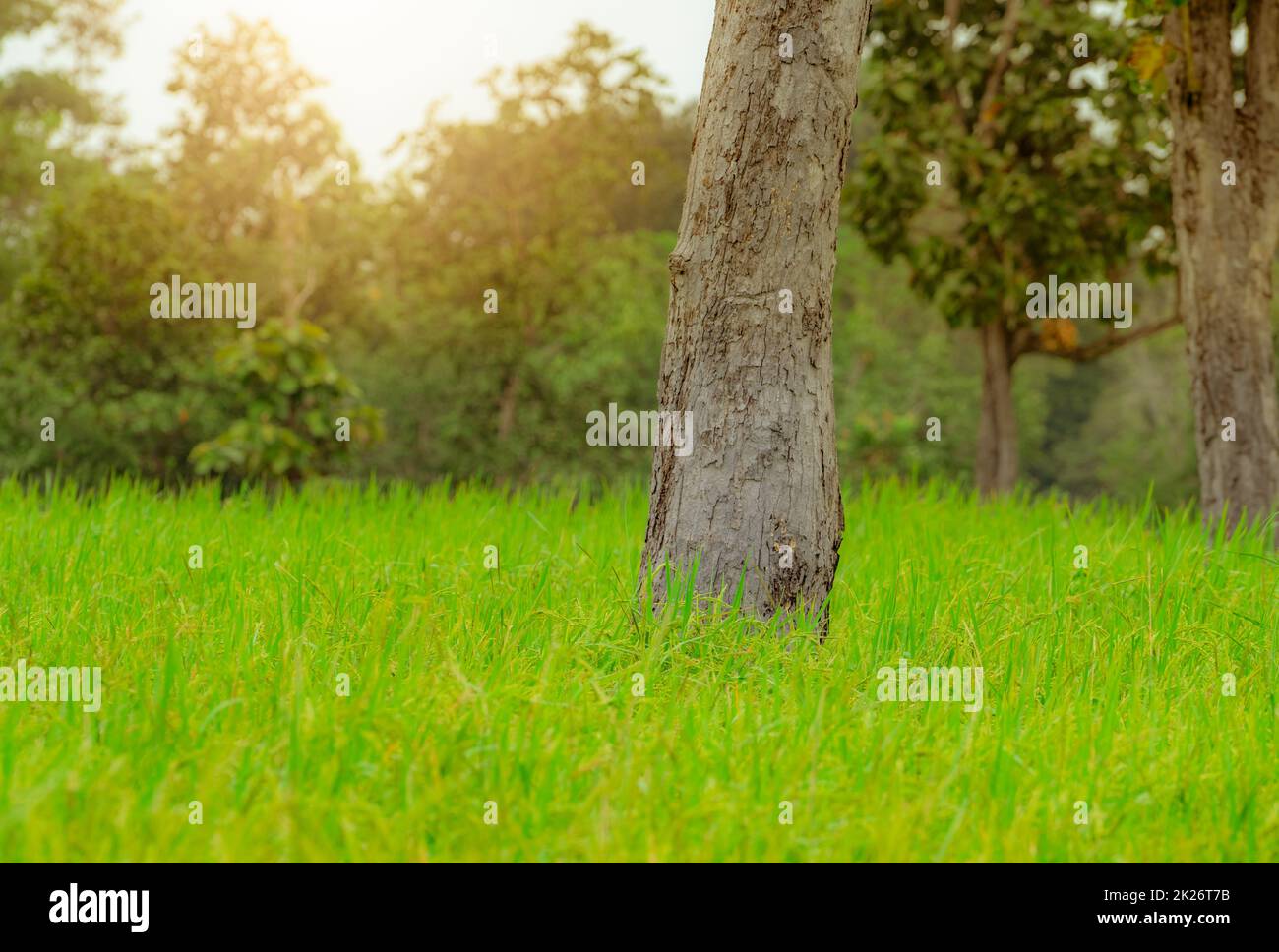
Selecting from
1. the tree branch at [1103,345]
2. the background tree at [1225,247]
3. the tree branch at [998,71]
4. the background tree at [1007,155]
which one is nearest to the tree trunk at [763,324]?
the background tree at [1225,247]

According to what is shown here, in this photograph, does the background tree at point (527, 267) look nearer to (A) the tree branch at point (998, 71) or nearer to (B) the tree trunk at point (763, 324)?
(A) the tree branch at point (998, 71)

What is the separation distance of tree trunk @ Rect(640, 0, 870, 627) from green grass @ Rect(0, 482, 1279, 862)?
1.07 feet

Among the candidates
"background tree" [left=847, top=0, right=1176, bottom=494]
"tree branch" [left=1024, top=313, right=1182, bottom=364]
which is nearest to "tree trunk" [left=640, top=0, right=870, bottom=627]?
"background tree" [left=847, top=0, right=1176, bottom=494]

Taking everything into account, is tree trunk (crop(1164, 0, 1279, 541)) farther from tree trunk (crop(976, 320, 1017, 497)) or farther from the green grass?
tree trunk (crop(976, 320, 1017, 497))

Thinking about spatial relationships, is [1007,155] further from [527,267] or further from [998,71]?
[527,267]

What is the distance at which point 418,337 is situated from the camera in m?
23.7

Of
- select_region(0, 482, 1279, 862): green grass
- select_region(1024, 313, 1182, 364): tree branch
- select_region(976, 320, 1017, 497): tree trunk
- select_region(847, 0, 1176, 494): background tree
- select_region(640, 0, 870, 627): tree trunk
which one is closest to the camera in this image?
select_region(0, 482, 1279, 862): green grass

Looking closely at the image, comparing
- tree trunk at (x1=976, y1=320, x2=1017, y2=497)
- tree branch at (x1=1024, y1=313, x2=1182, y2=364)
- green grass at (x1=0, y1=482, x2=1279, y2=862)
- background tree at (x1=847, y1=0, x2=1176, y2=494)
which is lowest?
green grass at (x1=0, y1=482, x2=1279, y2=862)

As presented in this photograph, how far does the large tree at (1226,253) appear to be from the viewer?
7.82 meters

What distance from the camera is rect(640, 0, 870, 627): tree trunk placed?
437cm

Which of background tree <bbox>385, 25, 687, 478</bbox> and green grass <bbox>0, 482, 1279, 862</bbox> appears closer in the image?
green grass <bbox>0, 482, 1279, 862</bbox>

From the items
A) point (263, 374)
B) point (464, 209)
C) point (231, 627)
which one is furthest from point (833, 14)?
point (464, 209)

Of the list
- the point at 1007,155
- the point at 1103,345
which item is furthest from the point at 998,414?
the point at 1007,155

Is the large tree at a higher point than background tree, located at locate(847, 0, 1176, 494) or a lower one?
lower
